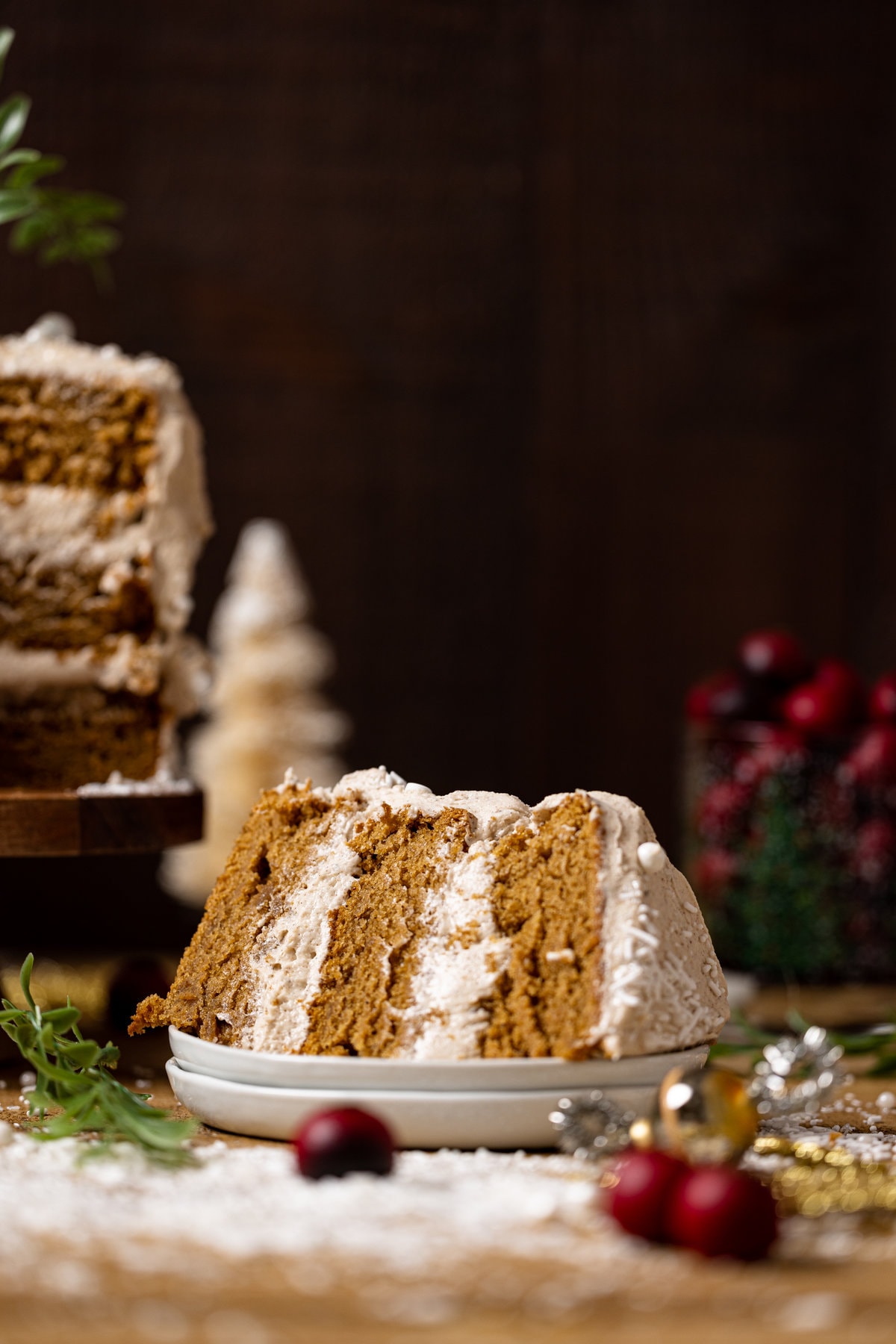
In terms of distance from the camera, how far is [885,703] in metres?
2.52

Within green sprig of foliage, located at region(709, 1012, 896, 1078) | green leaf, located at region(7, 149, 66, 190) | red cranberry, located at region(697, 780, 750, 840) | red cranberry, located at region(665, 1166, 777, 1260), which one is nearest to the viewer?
red cranberry, located at region(665, 1166, 777, 1260)

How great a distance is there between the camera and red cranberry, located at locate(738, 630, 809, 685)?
262cm

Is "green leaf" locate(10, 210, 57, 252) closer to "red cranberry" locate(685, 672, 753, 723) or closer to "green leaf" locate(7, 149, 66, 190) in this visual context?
"green leaf" locate(7, 149, 66, 190)

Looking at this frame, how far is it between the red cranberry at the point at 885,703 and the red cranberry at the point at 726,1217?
144 centimetres

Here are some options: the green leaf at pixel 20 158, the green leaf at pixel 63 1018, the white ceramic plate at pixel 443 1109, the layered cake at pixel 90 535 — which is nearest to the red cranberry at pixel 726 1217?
the white ceramic plate at pixel 443 1109

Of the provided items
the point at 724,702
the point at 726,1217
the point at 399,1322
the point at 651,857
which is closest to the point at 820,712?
the point at 724,702

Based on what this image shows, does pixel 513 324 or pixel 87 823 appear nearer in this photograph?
pixel 87 823

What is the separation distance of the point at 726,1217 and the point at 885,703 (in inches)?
58.4

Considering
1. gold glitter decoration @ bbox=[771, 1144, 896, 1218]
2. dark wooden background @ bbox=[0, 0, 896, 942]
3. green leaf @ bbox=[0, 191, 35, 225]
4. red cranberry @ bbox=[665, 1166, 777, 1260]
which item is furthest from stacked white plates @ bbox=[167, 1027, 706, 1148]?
dark wooden background @ bbox=[0, 0, 896, 942]

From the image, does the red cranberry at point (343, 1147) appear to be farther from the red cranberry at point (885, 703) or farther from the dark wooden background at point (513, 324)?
the dark wooden background at point (513, 324)

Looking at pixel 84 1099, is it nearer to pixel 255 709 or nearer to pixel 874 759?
pixel 874 759

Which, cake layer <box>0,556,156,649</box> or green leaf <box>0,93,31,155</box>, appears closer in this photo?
green leaf <box>0,93,31,155</box>

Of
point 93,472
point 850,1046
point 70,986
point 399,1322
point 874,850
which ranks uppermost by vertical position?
point 93,472

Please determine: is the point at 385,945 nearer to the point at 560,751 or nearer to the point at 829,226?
the point at 560,751
